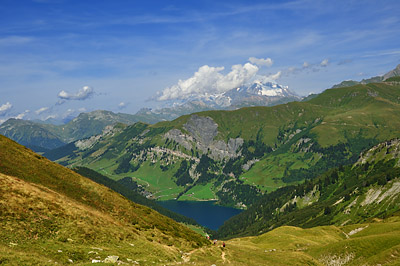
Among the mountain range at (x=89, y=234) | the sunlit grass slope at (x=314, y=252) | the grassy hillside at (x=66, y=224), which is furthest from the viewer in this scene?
the sunlit grass slope at (x=314, y=252)

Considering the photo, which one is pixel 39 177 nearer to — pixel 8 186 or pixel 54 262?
pixel 8 186

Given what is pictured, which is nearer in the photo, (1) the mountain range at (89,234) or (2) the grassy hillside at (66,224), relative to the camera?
(2) the grassy hillside at (66,224)

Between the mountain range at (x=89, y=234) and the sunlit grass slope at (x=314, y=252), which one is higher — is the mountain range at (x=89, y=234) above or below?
above

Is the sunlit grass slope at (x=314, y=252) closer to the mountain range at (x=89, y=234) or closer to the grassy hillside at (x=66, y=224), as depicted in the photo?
the mountain range at (x=89, y=234)

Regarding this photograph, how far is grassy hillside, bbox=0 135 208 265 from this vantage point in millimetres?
36812

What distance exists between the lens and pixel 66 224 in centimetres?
4581

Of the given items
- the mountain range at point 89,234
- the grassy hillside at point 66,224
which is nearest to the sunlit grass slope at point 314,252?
the mountain range at point 89,234

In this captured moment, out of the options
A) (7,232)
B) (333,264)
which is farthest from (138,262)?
(333,264)

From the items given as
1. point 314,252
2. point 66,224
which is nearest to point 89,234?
point 66,224

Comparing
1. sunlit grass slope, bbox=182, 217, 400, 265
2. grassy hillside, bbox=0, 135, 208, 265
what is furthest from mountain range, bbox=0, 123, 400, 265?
sunlit grass slope, bbox=182, 217, 400, 265

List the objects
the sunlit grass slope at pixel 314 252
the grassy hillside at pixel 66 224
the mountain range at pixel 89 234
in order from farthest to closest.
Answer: the sunlit grass slope at pixel 314 252 < the mountain range at pixel 89 234 < the grassy hillside at pixel 66 224

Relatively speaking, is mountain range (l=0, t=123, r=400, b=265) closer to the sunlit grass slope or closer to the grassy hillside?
the grassy hillside

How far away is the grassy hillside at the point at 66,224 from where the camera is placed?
36.8m

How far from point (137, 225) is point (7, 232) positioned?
30.4m
